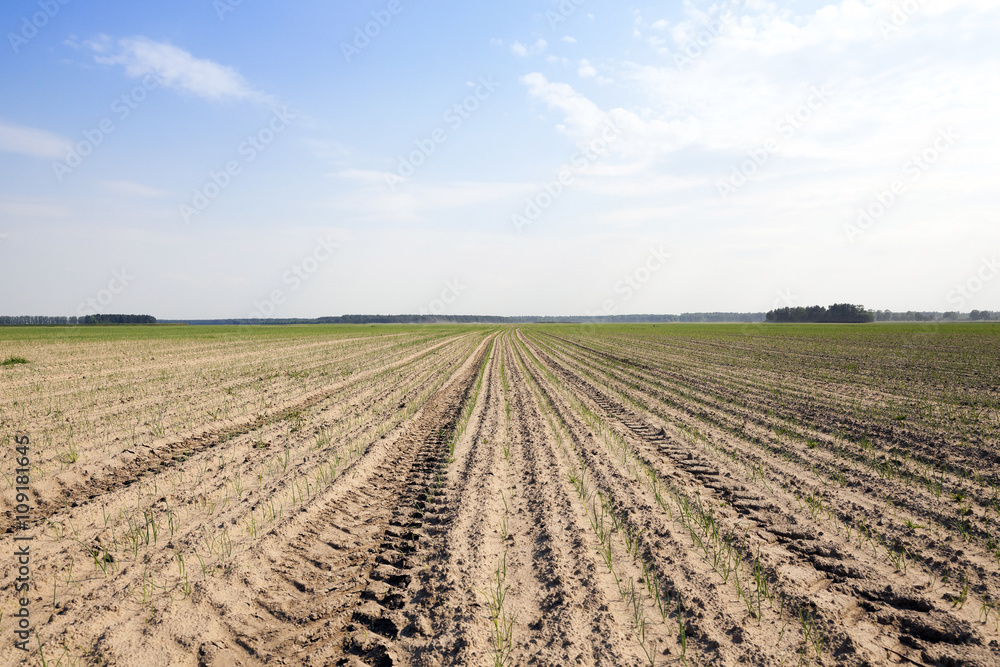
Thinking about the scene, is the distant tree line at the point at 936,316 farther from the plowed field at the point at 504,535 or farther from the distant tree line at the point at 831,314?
the plowed field at the point at 504,535

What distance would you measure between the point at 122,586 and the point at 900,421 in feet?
42.5

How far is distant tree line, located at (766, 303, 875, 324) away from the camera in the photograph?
119125 millimetres

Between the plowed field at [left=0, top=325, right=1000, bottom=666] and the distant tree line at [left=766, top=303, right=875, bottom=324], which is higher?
the distant tree line at [left=766, top=303, right=875, bottom=324]

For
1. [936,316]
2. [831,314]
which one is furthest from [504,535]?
[936,316]

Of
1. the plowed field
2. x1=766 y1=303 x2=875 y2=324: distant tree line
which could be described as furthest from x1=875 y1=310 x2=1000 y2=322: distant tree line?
the plowed field

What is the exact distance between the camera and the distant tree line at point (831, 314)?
391ft

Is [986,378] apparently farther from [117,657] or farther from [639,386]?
[117,657]

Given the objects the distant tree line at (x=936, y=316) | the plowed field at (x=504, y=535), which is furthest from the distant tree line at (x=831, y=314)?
the plowed field at (x=504, y=535)

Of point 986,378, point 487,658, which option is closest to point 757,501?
point 487,658

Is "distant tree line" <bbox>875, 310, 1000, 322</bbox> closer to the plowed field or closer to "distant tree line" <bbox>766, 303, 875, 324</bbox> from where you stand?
"distant tree line" <bbox>766, 303, 875, 324</bbox>

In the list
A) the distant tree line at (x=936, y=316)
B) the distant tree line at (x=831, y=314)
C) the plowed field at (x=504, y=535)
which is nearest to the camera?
the plowed field at (x=504, y=535)

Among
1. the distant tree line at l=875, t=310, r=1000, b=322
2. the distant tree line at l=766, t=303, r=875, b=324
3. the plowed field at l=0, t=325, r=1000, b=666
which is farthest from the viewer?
the distant tree line at l=875, t=310, r=1000, b=322

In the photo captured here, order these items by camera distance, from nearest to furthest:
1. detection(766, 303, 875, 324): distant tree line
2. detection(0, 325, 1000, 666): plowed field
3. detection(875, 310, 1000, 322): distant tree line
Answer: detection(0, 325, 1000, 666): plowed field < detection(766, 303, 875, 324): distant tree line < detection(875, 310, 1000, 322): distant tree line

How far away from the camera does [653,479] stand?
6754 mm
